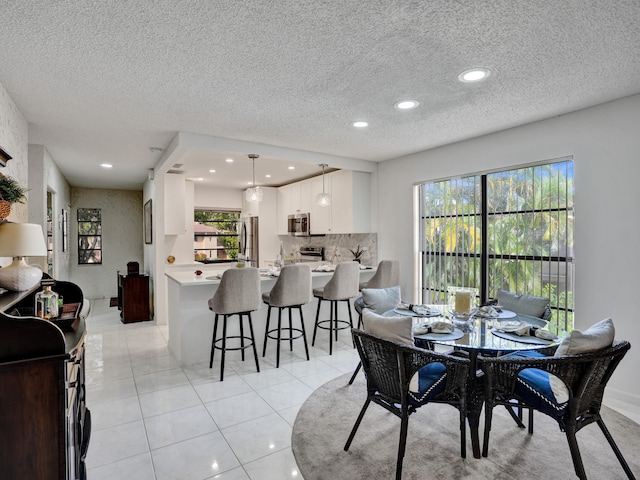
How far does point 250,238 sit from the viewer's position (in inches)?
296

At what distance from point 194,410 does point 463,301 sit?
224 cm

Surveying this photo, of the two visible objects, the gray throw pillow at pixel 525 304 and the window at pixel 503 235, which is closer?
the gray throw pillow at pixel 525 304

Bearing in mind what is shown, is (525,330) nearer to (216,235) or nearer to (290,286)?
(290,286)

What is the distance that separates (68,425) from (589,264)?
3.74m

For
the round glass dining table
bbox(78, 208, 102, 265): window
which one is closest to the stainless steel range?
the round glass dining table

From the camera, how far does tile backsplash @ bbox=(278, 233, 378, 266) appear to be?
5.62 meters

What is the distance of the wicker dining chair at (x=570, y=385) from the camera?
6.05 ft

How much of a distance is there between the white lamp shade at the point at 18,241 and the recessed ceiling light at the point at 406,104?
8.71ft

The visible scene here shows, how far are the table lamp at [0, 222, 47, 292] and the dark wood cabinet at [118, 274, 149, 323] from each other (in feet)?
12.8

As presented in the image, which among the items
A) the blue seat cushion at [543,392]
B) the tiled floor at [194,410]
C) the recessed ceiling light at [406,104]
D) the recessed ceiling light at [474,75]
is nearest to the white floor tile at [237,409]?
the tiled floor at [194,410]

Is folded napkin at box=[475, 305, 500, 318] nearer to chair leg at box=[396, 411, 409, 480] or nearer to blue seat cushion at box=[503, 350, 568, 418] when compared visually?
blue seat cushion at box=[503, 350, 568, 418]

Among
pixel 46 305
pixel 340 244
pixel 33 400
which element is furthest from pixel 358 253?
pixel 33 400

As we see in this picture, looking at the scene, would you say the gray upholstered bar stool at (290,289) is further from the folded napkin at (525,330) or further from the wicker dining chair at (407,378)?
the folded napkin at (525,330)

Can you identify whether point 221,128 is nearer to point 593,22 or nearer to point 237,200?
point 593,22
